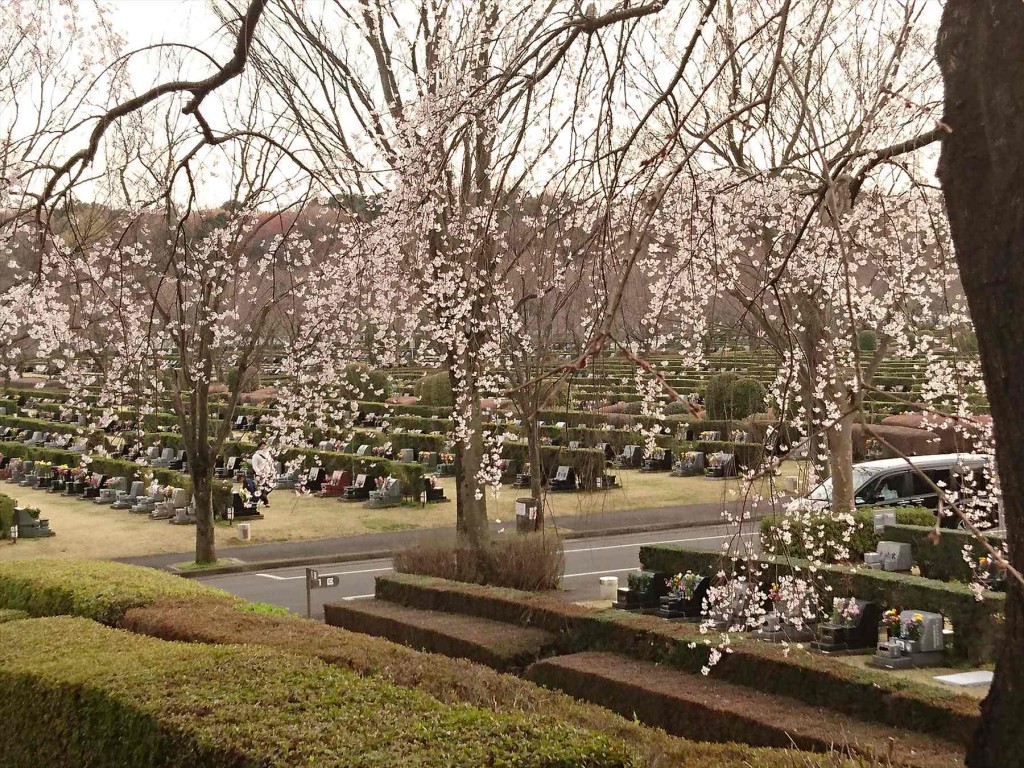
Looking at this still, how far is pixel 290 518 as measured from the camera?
24297 millimetres

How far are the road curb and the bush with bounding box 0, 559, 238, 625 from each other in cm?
703

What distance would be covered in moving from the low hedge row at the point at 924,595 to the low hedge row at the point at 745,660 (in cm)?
111

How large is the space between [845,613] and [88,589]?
8353mm

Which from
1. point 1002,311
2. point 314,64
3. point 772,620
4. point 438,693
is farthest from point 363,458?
point 1002,311

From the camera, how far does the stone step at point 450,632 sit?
35.1 feet

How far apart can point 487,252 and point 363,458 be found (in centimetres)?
1768

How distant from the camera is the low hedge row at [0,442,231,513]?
2406 cm

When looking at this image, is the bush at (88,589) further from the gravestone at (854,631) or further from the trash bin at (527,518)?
the trash bin at (527,518)

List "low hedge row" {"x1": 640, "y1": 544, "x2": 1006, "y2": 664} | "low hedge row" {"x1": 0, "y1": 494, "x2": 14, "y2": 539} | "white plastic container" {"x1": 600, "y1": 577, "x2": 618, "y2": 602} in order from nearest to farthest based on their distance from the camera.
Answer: "low hedge row" {"x1": 640, "y1": 544, "x2": 1006, "y2": 664}, "white plastic container" {"x1": 600, "y1": 577, "x2": 618, "y2": 602}, "low hedge row" {"x1": 0, "y1": 494, "x2": 14, "y2": 539}

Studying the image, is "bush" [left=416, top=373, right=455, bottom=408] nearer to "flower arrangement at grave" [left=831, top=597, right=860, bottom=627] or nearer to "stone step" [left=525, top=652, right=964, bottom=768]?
"flower arrangement at grave" [left=831, top=597, right=860, bottom=627]

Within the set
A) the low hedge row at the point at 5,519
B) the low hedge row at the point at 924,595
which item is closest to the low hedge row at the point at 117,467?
the low hedge row at the point at 5,519

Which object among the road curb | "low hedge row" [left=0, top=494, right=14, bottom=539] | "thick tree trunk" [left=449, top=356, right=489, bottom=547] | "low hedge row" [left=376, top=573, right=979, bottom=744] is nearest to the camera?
"low hedge row" [left=376, top=573, right=979, bottom=744]

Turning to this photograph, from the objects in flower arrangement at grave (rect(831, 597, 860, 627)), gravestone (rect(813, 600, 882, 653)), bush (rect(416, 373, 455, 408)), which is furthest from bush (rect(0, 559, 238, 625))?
bush (rect(416, 373, 455, 408))

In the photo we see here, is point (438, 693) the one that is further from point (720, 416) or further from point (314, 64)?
point (720, 416)
